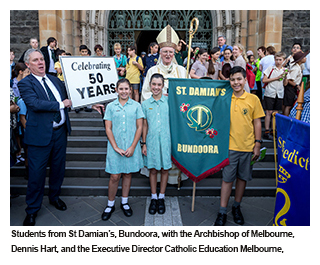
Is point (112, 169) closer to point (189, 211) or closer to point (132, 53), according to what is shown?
point (189, 211)

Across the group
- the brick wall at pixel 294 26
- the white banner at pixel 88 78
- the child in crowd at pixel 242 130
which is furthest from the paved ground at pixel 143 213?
the brick wall at pixel 294 26

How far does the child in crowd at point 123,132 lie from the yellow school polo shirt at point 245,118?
3.95 ft

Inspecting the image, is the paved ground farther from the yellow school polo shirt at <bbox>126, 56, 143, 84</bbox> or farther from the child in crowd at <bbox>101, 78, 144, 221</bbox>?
the yellow school polo shirt at <bbox>126, 56, 143, 84</bbox>

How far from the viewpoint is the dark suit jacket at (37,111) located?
9.53 ft

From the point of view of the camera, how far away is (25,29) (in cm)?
884

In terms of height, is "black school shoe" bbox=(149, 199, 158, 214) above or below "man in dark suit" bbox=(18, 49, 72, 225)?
below

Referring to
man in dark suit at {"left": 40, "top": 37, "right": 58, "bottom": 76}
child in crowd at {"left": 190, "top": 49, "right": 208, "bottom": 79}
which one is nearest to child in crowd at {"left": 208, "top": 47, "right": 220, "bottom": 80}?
child in crowd at {"left": 190, "top": 49, "right": 208, "bottom": 79}

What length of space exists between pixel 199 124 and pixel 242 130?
0.58 m

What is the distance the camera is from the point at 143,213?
11.0 ft

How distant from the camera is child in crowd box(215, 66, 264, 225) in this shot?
9.35 feet

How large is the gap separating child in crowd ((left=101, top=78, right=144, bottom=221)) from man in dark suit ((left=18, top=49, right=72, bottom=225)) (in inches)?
25.5

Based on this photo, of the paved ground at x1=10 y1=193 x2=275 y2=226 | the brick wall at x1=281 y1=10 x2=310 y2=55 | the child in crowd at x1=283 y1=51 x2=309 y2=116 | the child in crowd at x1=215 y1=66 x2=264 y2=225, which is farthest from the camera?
the brick wall at x1=281 y1=10 x2=310 y2=55

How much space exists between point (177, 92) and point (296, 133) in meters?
1.60

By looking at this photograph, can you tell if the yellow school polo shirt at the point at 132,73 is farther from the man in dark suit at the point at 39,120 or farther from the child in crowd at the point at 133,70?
the man in dark suit at the point at 39,120
